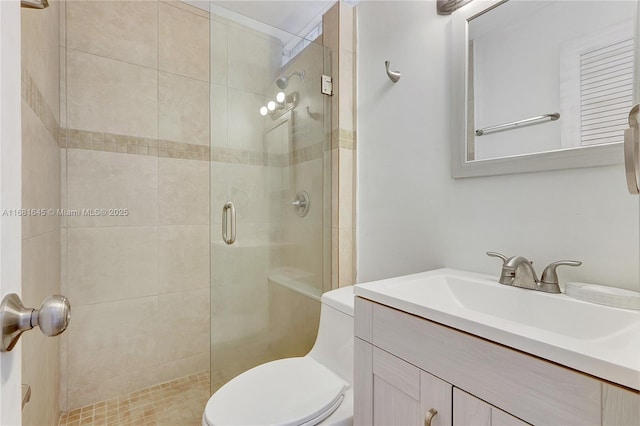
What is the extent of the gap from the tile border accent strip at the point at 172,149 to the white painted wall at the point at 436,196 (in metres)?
0.34

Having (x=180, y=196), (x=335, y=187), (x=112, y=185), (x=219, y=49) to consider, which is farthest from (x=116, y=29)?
(x=335, y=187)

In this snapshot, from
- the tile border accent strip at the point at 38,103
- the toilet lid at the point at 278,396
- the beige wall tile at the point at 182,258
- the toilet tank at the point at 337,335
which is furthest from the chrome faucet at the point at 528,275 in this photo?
the beige wall tile at the point at 182,258

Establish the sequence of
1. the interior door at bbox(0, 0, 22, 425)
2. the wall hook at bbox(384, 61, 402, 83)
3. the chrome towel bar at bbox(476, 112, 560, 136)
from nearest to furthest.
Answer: the interior door at bbox(0, 0, 22, 425), the chrome towel bar at bbox(476, 112, 560, 136), the wall hook at bbox(384, 61, 402, 83)

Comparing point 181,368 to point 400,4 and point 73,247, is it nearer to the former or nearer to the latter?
point 73,247

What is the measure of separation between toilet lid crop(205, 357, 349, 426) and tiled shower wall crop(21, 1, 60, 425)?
532 mm

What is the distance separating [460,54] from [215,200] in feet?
4.04

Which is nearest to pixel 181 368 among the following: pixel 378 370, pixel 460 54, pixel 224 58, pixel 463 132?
pixel 378 370

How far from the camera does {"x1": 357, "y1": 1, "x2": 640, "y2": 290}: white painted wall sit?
0.86 meters

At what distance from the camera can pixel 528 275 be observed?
91 centimetres

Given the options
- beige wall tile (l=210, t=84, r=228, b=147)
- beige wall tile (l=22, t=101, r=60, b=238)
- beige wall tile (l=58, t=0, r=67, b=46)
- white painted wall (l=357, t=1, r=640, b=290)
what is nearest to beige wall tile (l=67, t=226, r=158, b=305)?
beige wall tile (l=22, t=101, r=60, b=238)

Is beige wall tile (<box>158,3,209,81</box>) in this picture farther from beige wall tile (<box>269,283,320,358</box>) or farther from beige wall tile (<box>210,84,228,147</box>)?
beige wall tile (<box>269,283,320,358</box>)

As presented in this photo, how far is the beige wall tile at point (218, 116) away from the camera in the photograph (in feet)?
4.77

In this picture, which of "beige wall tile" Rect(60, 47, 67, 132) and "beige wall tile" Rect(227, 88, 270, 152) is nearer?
"beige wall tile" Rect(227, 88, 270, 152)

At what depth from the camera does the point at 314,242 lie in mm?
1683
